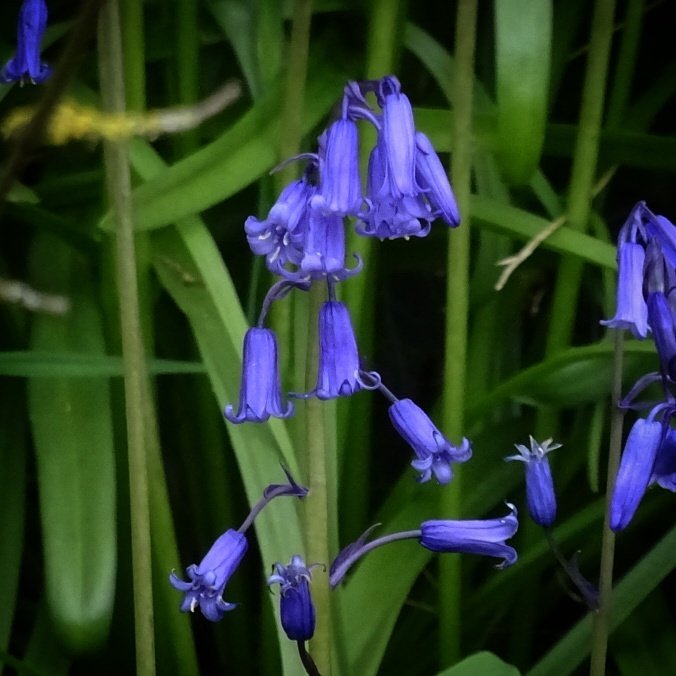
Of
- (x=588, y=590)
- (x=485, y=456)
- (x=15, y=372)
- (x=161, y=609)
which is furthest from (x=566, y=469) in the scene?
(x=15, y=372)

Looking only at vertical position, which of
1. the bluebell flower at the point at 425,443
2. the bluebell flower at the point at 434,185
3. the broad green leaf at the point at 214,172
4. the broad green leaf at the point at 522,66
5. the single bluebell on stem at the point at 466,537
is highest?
the broad green leaf at the point at 522,66

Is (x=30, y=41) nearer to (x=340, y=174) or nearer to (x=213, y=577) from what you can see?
(x=340, y=174)

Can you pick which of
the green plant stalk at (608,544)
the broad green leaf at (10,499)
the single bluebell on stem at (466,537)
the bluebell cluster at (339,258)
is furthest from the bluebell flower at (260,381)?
the broad green leaf at (10,499)

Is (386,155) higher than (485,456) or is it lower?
higher

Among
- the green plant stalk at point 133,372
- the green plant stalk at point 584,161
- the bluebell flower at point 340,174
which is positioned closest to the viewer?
the bluebell flower at point 340,174

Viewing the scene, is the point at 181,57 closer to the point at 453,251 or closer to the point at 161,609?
the point at 453,251

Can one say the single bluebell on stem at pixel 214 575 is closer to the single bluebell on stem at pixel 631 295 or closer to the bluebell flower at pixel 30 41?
the single bluebell on stem at pixel 631 295
